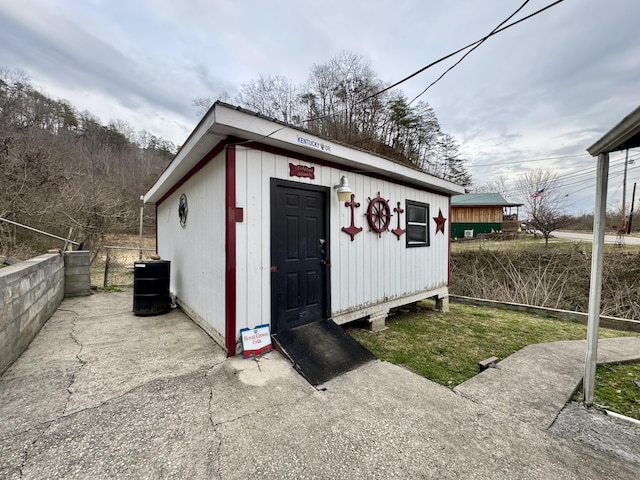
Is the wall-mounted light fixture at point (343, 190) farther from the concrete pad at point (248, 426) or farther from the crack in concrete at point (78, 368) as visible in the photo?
the crack in concrete at point (78, 368)

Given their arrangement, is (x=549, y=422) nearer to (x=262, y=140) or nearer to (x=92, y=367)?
(x=262, y=140)

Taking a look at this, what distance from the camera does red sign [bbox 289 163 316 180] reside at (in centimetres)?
308

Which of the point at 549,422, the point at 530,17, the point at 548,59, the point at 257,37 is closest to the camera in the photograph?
the point at 530,17

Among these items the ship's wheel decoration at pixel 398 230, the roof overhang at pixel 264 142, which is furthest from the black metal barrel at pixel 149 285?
the ship's wheel decoration at pixel 398 230

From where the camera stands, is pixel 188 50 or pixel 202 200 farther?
pixel 188 50

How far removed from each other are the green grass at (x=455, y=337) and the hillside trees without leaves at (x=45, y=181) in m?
9.52

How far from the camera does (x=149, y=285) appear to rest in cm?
395

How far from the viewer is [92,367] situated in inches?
94.0

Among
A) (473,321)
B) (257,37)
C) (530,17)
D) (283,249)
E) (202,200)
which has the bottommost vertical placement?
(473,321)

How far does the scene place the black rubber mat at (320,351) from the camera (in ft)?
8.14

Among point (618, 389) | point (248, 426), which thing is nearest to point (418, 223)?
point (618, 389)

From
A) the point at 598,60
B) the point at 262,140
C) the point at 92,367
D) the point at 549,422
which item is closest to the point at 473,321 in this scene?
the point at 549,422

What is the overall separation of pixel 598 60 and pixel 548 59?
0.45 m

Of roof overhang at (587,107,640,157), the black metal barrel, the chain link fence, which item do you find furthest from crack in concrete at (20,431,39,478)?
the chain link fence
